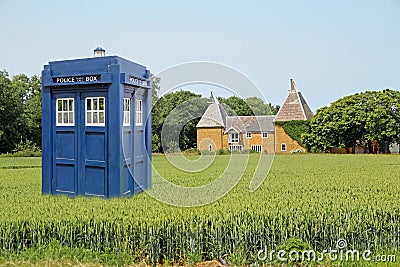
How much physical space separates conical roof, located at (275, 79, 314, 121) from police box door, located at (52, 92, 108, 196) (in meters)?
30.5

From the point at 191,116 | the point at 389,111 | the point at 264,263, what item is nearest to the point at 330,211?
the point at 264,263

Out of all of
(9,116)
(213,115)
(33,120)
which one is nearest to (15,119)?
(9,116)

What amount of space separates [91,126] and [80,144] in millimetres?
343

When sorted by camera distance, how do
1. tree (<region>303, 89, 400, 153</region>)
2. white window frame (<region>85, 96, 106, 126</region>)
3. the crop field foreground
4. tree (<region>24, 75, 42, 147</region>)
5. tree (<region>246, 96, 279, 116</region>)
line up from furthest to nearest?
tree (<region>24, 75, 42, 147</region>) < tree (<region>303, 89, 400, 153</region>) < tree (<region>246, 96, 279, 116</region>) < white window frame (<region>85, 96, 106, 126</region>) < the crop field foreground

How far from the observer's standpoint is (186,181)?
10.2 meters

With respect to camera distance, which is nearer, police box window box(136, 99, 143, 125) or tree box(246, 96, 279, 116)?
tree box(246, 96, 279, 116)

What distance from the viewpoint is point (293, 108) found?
37656 millimetres

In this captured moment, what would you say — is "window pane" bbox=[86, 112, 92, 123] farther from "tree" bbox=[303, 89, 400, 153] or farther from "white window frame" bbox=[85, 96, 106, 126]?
"tree" bbox=[303, 89, 400, 153]

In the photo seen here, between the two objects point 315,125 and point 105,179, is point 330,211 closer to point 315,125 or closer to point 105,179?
point 105,179

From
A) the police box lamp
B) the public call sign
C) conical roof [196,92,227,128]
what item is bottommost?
conical roof [196,92,227,128]

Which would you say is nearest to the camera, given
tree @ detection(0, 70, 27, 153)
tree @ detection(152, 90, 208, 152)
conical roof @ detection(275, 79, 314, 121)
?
tree @ detection(152, 90, 208, 152)

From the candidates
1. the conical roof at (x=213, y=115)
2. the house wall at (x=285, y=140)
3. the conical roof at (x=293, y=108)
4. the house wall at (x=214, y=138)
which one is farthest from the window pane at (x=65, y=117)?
the conical roof at (x=293, y=108)

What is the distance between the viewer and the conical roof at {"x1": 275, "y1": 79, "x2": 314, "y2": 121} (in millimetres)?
37225

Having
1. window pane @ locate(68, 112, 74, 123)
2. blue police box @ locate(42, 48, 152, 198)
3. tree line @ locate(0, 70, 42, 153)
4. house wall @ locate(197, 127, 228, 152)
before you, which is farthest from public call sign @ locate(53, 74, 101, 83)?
tree line @ locate(0, 70, 42, 153)
